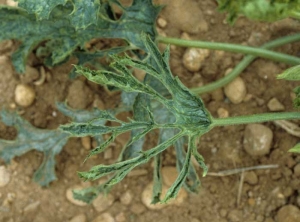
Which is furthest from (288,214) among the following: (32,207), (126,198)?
(32,207)

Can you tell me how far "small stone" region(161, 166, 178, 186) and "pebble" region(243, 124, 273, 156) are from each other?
13.7 inches

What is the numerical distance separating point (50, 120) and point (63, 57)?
0.44 metres

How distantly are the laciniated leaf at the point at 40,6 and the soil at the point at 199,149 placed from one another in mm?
650

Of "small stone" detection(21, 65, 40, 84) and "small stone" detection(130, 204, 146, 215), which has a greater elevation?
"small stone" detection(21, 65, 40, 84)

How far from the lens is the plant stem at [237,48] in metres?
2.58

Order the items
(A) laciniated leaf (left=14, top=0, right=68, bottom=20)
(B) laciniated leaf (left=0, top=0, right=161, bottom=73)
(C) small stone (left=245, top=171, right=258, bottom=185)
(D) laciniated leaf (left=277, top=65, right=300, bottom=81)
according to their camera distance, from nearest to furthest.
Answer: (D) laciniated leaf (left=277, top=65, right=300, bottom=81), (A) laciniated leaf (left=14, top=0, right=68, bottom=20), (B) laciniated leaf (left=0, top=0, right=161, bottom=73), (C) small stone (left=245, top=171, right=258, bottom=185)

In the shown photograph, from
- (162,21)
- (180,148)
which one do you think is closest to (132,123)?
(180,148)

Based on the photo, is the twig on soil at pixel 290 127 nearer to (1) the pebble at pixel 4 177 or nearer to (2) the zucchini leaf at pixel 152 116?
(2) the zucchini leaf at pixel 152 116

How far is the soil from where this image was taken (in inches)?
109

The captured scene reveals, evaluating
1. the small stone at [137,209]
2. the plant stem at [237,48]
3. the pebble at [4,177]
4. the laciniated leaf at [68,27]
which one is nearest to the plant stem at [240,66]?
the plant stem at [237,48]

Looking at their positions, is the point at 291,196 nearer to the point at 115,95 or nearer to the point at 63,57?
the point at 115,95

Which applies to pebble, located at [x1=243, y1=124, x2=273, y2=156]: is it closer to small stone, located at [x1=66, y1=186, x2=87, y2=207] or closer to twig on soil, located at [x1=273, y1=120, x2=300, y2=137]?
twig on soil, located at [x1=273, y1=120, x2=300, y2=137]

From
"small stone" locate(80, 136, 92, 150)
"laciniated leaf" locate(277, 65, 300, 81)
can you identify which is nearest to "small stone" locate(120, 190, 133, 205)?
"small stone" locate(80, 136, 92, 150)

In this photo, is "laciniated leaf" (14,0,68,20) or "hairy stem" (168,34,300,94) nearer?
"laciniated leaf" (14,0,68,20)
